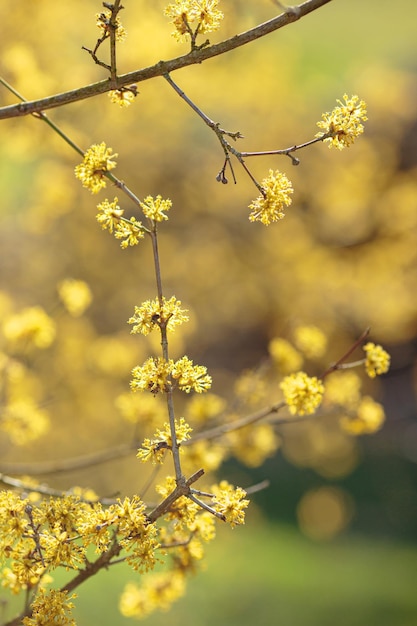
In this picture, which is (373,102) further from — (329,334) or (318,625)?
(318,625)

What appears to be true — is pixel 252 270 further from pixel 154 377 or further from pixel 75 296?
pixel 154 377

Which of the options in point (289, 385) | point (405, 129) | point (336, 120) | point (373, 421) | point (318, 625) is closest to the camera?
point (336, 120)

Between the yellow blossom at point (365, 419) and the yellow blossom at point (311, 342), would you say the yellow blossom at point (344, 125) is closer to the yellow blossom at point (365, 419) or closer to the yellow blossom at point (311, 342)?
the yellow blossom at point (365, 419)

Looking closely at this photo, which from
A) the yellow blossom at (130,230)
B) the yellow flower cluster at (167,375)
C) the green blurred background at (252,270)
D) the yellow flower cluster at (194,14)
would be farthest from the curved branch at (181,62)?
the green blurred background at (252,270)

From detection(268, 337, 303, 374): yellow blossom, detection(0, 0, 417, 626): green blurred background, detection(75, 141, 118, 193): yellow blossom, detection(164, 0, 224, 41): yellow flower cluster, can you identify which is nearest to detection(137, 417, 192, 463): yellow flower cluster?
detection(75, 141, 118, 193): yellow blossom

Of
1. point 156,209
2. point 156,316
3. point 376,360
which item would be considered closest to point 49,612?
point 156,316

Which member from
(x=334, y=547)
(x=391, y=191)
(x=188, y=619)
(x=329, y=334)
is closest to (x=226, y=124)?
(x=391, y=191)
